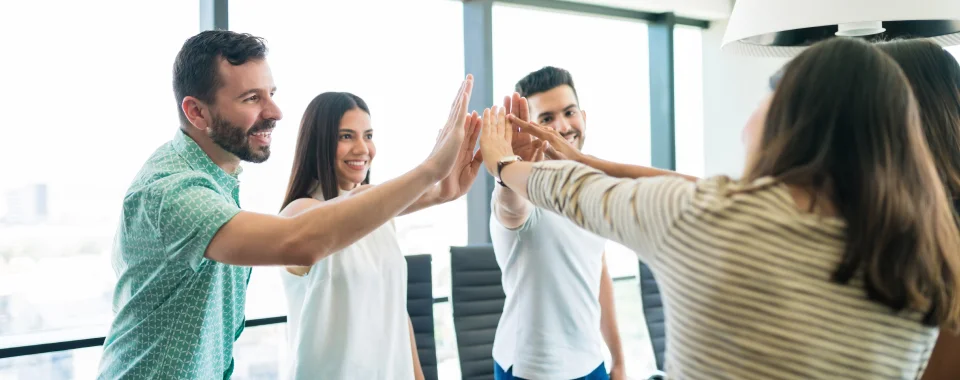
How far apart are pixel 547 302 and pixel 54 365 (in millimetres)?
1979

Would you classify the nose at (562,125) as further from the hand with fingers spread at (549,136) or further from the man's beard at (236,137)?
the man's beard at (236,137)

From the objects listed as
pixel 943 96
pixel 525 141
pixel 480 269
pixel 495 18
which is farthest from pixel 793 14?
pixel 495 18

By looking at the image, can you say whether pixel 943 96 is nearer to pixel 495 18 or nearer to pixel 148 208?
pixel 148 208

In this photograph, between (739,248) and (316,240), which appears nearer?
(739,248)

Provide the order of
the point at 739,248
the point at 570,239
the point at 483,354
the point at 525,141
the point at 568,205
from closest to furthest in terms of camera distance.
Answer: the point at 739,248 → the point at 568,205 → the point at 525,141 → the point at 570,239 → the point at 483,354

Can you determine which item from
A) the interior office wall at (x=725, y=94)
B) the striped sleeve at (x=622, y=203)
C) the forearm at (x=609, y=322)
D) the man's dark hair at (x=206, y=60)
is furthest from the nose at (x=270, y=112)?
the interior office wall at (x=725, y=94)

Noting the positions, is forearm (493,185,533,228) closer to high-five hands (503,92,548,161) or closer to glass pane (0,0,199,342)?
high-five hands (503,92,548,161)

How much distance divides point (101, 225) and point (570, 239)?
190 cm

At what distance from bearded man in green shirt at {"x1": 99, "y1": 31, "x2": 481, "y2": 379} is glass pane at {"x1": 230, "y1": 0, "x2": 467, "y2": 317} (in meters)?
1.71

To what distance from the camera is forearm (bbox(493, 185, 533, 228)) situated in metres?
1.97

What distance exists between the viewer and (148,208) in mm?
1347

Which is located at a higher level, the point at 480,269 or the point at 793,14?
the point at 793,14

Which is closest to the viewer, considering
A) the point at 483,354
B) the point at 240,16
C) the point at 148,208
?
the point at 148,208

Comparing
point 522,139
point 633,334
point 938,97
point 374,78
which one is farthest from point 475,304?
point 633,334
